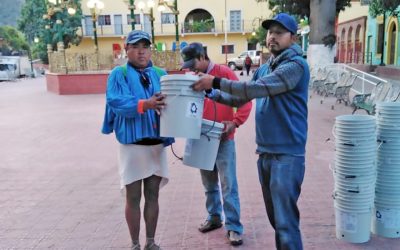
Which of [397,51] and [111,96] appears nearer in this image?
[111,96]

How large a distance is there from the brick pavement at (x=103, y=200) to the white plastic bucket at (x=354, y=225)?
0.07 metres

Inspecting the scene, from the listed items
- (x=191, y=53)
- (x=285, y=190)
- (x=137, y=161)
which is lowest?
(x=285, y=190)

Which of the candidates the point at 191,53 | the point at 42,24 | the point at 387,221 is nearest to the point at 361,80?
the point at 387,221

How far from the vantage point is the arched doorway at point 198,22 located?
161 ft

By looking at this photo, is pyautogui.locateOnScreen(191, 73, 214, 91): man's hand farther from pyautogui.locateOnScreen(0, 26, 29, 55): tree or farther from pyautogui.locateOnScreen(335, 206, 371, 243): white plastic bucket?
pyautogui.locateOnScreen(0, 26, 29, 55): tree

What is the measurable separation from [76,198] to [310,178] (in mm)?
3068

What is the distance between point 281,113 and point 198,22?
48.6 meters

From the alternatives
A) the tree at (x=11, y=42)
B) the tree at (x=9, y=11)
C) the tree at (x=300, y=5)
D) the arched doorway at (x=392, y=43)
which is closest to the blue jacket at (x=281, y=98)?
the tree at (x=300, y=5)

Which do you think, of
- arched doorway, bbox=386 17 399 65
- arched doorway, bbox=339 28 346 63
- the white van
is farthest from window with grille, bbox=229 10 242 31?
arched doorway, bbox=386 17 399 65

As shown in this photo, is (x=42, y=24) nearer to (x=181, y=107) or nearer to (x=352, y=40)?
(x=352, y=40)

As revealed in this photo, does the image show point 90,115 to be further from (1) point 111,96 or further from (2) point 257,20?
(2) point 257,20

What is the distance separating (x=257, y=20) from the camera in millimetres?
48906

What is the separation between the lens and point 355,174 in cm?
359

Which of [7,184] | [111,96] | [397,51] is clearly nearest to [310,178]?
[111,96]
